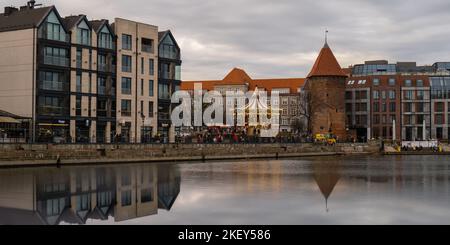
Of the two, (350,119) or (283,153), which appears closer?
(283,153)

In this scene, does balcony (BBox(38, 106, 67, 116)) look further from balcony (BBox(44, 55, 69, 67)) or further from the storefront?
balcony (BBox(44, 55, 69, 67))

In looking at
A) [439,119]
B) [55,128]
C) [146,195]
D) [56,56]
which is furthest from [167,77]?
[439,119]

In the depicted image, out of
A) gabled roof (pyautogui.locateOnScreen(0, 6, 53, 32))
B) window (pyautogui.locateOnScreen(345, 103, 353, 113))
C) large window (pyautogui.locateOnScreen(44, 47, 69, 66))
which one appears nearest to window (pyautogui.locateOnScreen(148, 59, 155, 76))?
large window (pyautogui.locateOnScreen(44, 47, 69, 66))

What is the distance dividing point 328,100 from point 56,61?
6203 cm

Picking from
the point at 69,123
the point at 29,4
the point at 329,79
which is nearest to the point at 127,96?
the point at 69,123

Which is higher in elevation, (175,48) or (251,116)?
(175,48)

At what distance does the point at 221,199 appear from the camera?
28766 mm

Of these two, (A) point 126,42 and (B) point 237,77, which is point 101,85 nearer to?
(A) point 126,42
